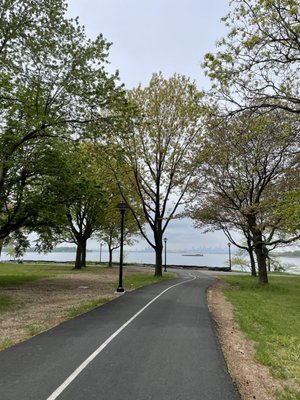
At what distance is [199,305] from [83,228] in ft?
110

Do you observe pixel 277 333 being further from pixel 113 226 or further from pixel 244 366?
pixel 113 226

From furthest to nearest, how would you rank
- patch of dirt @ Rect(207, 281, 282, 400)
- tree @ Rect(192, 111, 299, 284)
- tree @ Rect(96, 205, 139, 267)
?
1. tree @ Rect(96, 205, 139, 267)
2. tree @ Rect(192, 111, 299, 284)
3. patch of dirt @ Rect(207, 281, 282, 400)

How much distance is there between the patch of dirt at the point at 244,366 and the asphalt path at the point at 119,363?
222 mm

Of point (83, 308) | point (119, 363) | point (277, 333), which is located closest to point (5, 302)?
point (83, 308)

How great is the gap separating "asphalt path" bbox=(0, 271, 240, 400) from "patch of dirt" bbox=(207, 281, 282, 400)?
22cm

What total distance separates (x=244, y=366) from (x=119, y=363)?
264 cm

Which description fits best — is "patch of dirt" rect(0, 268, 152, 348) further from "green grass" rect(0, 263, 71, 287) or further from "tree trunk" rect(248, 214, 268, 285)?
"tree trunk" rect(248, 214, 268, 285)

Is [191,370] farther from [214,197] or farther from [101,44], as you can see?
[214,197]

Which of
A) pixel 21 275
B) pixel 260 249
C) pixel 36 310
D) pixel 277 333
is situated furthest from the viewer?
pixel 21 275

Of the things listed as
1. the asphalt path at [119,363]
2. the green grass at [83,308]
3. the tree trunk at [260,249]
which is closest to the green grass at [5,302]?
the green grass at [83,308]

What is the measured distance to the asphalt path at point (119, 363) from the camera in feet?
17.1

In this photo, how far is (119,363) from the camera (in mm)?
6605

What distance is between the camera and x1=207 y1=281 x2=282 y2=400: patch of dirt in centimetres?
548

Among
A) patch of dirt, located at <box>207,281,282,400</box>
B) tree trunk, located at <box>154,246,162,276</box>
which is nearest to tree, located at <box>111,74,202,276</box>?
tree trunk, located at <box>154,246,162,276</box>
